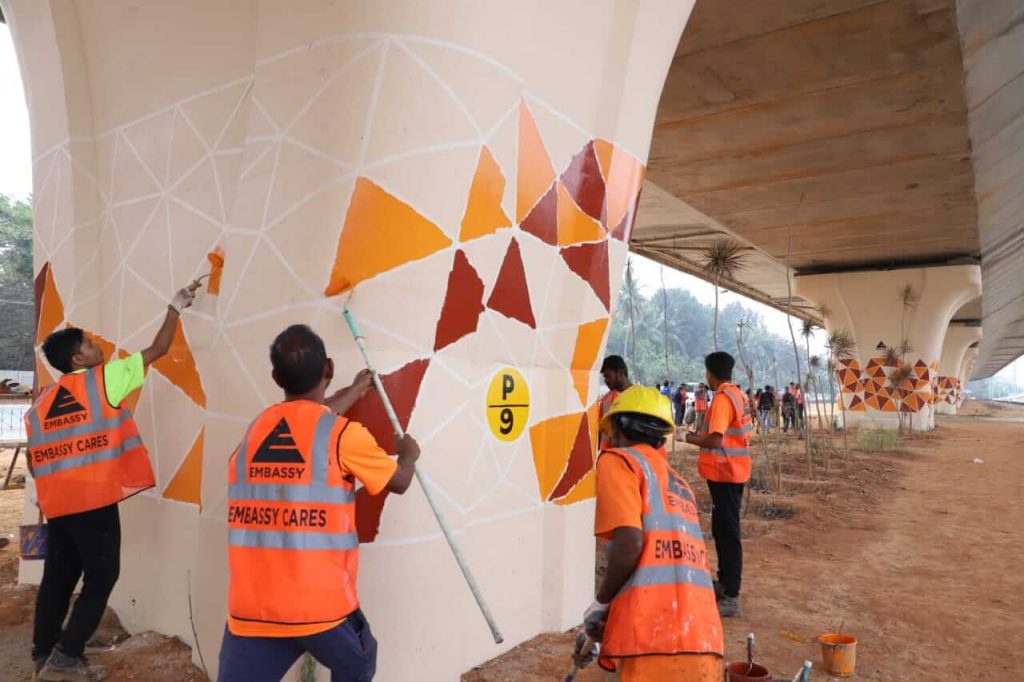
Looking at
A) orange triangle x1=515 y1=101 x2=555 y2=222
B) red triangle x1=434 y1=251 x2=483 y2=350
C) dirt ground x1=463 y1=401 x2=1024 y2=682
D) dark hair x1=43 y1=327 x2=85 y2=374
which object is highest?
orange triangle x1=515 y1=101 x2=555 y2=222

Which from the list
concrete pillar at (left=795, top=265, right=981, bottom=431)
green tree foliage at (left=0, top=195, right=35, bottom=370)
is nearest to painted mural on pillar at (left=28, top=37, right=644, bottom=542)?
concrete pillar at (left=795, top=265, right=981, bottom=431)

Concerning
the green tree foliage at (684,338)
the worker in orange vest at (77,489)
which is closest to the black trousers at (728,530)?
the worker in orange vest at (77,489)

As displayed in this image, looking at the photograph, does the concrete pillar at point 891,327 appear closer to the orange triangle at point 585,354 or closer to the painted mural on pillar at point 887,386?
the painted mural on pillar at point 887,386

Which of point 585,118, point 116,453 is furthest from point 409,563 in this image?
point 585,118

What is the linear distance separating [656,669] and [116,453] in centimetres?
288

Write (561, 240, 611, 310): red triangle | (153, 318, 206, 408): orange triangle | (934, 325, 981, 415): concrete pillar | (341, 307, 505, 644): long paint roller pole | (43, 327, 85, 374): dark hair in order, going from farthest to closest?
1. (934, 325, 981, 415): concrete pillar
2. (561, 240, 611, 310): red triangle
3. (153, 318, 206, 408): orange triangle
4. (43, 327, 85, 374): dark hair
5. (341, 307, 505, 644): long paint roller pole

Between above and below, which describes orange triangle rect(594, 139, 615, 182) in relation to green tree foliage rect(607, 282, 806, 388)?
below

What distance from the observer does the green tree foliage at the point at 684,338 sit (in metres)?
65.6

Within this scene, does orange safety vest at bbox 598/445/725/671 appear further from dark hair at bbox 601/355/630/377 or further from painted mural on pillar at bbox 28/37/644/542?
dark hair at bbox 601/355/630/377

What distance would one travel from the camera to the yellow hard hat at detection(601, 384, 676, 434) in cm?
226

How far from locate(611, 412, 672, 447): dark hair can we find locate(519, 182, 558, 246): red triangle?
1.67 m

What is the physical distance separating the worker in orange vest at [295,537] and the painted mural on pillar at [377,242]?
0.76 meters

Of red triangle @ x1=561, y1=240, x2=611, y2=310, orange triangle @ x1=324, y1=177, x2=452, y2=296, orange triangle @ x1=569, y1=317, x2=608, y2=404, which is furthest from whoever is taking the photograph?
orange triangle @ x1=569, y1=317, x2=608, y2=404

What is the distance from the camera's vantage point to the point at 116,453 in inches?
133
